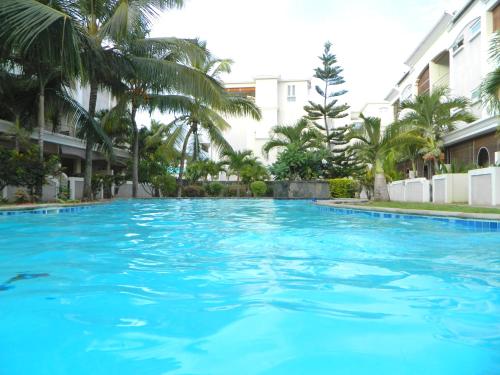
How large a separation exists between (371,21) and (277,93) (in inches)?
786

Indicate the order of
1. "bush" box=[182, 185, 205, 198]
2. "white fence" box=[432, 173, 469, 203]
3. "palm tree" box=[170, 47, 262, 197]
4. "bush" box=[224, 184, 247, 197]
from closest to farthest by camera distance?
"white fence" box=[432, 173, 469, 203], "palm tree" box=[170, 47, 262, 197], "bush" box=[182, 185, 205, 198], "bush" box=[224, 184, 247, 197]

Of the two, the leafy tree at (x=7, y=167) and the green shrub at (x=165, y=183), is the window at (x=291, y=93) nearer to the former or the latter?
the green shrub at (x=165, y=183)

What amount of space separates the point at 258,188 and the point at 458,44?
12.5 meters

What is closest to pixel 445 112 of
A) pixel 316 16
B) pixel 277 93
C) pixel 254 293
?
pixel 316 16

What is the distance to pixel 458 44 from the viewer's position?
19.9 m

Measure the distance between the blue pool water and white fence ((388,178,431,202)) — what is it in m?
9.80

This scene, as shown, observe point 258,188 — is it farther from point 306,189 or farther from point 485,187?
point 485,187

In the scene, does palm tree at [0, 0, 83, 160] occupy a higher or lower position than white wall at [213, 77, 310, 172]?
lower

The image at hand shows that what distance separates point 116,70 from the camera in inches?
550

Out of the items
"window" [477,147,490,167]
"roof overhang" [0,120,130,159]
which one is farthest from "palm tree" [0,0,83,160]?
"window" [477,147,490,167]

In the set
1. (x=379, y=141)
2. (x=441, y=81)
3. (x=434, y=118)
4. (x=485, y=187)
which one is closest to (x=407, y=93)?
(x=441, y=81)

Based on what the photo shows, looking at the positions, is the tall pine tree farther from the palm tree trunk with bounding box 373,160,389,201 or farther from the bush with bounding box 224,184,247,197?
the palm tree trunk with bounding box 373,160,389,201

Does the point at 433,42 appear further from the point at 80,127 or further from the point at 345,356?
the point at 345,356

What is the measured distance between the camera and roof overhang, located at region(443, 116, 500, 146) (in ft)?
46.1
